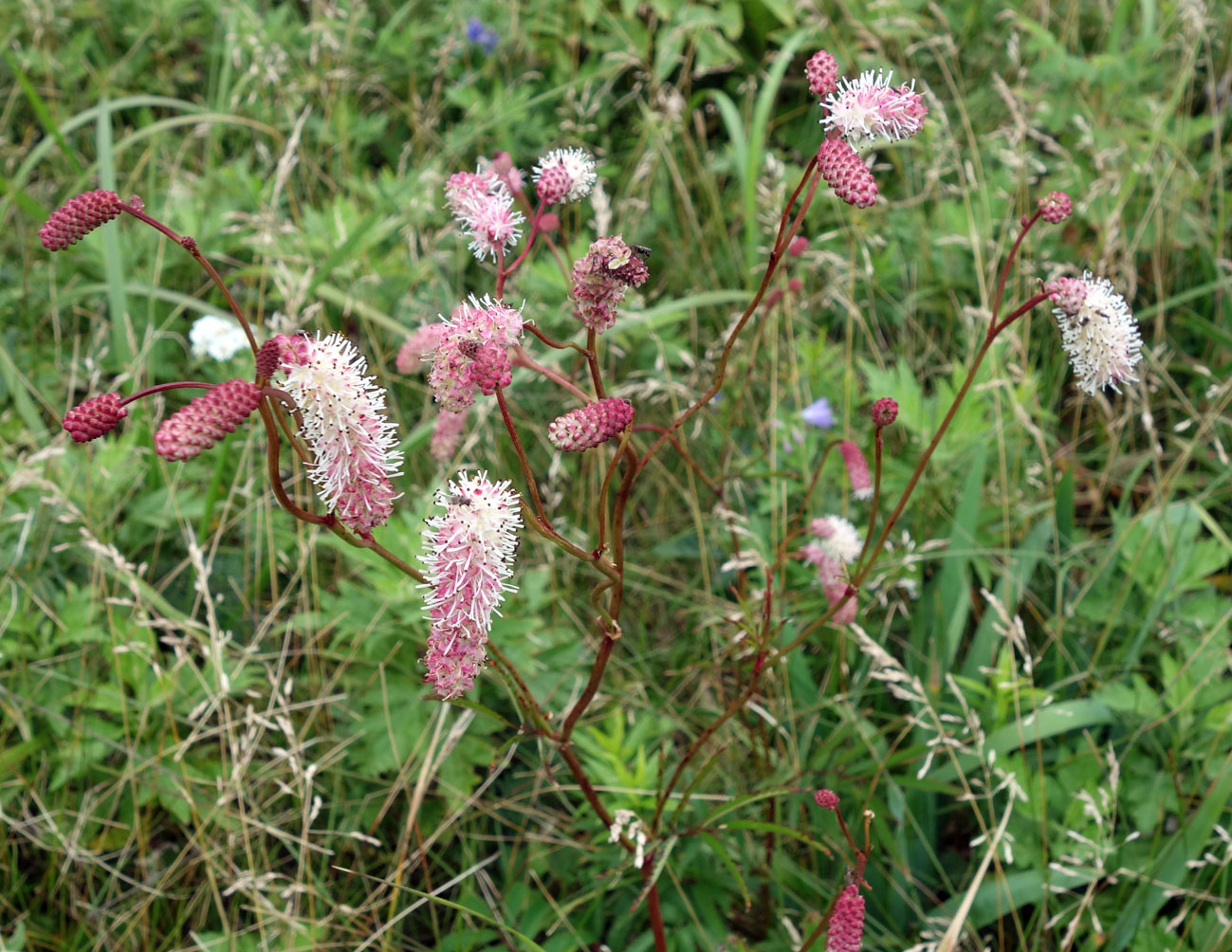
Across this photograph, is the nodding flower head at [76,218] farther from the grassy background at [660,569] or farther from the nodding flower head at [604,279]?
the grassy background at [660,569]

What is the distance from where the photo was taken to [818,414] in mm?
2422

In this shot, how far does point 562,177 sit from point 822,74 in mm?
361

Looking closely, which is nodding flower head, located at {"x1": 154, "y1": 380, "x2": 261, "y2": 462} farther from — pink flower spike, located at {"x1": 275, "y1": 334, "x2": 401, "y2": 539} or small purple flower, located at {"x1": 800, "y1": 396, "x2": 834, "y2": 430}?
small purple flower, located at {"x1": 800, "y1": 396, "x2": 834, "y2": 430}

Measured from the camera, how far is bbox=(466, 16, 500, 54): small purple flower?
3.68 meters

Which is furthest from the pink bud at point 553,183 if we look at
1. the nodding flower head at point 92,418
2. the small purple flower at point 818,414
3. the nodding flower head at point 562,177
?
the small purple flower at point 818,414

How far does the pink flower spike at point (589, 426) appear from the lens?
1.01 meters

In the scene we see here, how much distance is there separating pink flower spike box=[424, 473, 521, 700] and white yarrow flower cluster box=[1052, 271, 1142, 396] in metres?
0.76

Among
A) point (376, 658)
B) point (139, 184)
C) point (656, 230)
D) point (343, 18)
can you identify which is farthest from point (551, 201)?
point (343, 18)

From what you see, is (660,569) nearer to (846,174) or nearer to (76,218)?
(846,174)

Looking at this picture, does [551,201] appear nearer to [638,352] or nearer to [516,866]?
[516,866]

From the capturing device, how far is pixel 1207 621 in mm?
2113

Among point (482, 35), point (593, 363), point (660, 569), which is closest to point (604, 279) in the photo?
point (593, 363)

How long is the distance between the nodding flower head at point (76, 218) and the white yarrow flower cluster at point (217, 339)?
156cm

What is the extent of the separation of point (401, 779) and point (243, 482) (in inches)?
41.5
